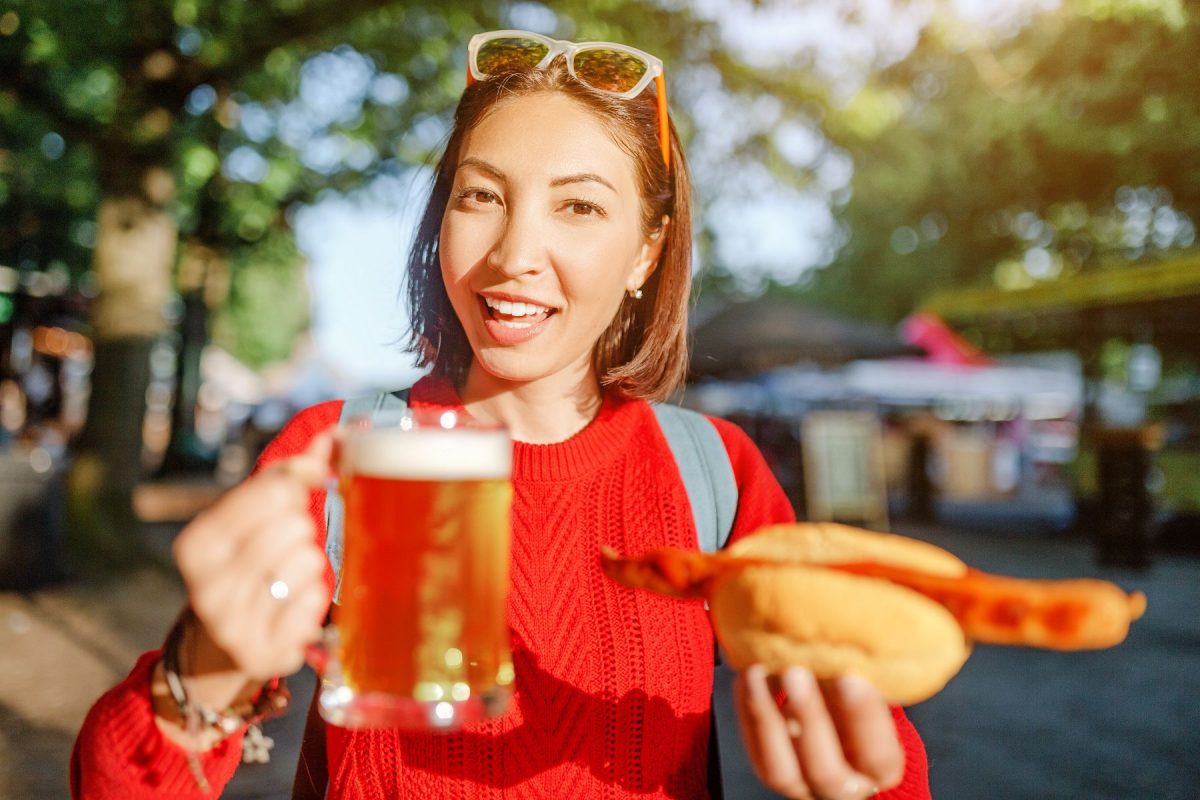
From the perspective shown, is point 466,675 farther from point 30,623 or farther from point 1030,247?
point 1030,247

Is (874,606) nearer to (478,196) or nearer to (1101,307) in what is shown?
(478,196)

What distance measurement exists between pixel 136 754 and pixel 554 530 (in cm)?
78

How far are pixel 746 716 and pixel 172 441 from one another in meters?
18.2

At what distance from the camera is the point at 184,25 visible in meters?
8.06

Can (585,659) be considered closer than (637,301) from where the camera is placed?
Yes

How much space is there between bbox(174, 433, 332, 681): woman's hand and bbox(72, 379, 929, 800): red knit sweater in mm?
456

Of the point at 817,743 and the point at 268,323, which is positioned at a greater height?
the point at 268,323

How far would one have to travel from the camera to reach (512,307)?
1.62m

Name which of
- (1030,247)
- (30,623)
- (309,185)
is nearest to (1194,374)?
(1030,247)

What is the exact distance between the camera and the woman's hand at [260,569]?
109cm

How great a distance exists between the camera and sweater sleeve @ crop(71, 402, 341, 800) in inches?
49.5

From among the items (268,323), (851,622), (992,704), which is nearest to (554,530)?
(851,622)

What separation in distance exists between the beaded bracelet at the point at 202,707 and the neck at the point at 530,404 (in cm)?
73

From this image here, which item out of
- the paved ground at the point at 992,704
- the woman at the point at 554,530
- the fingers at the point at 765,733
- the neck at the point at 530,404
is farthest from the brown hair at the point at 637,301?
the paved ground at the point at 992,704
